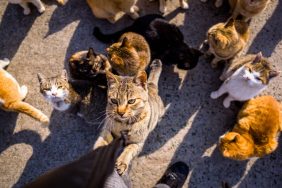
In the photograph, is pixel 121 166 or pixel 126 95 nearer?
pixel 126 95

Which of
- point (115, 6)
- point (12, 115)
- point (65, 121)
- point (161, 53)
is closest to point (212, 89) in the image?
point (161, 53)

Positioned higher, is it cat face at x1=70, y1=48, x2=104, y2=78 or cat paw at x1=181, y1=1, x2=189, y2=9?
cat paw at x1=181, y1=1, x2=189, y2=9

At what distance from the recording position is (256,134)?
233cm

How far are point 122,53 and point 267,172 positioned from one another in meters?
1.50

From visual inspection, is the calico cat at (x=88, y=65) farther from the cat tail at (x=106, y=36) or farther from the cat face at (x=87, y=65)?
the cat tail at (x=106, y=36)

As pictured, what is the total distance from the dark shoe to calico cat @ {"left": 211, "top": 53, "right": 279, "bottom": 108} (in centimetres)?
68

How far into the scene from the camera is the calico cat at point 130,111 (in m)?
2.02

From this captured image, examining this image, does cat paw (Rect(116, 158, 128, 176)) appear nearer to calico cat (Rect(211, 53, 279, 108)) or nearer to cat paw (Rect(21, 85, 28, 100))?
calico cat (Rect(211, 53, 279, 108))

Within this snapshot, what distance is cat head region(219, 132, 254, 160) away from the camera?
2303mm

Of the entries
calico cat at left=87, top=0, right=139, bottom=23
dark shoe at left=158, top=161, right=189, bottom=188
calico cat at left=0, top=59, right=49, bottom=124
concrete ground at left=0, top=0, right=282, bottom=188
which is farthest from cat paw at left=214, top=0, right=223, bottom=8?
calico cat at left=0, top=59, right=49, bottom=124

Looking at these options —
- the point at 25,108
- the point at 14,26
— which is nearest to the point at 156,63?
the point at 25,108

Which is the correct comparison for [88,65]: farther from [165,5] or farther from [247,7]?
[247,7]

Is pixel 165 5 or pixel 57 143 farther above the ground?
pixel 165 5

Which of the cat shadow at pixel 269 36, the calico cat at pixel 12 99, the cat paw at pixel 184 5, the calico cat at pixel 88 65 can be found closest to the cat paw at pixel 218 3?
the cat paw at pixel 184 5
